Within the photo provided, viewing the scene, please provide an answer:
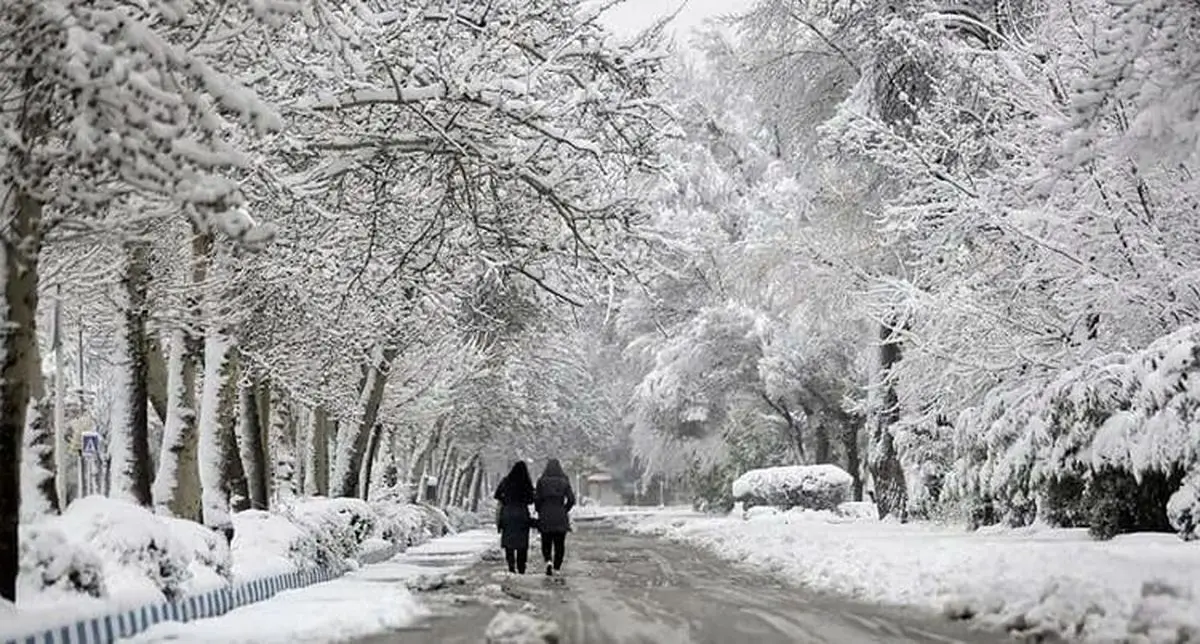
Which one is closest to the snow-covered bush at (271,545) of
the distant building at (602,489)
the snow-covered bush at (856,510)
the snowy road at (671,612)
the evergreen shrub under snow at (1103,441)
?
the snowy road at (671,612)

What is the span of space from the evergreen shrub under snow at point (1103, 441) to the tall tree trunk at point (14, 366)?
1217 cm

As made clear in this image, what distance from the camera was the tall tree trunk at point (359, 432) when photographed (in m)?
30.9

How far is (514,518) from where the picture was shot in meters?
21.0

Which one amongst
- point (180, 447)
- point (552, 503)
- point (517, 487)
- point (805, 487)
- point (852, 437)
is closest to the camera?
point (180, 447)

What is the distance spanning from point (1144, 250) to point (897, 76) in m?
10.3

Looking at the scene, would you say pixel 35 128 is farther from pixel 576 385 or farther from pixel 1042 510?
pixel 576 385

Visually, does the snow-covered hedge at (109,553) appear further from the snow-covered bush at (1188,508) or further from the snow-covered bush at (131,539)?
the snow-covered bush at (1188,508)

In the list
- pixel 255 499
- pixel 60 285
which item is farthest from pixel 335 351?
pixel 60 285

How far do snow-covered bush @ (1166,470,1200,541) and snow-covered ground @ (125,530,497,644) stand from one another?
29.1ft

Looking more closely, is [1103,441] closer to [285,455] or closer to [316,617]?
[316,617]

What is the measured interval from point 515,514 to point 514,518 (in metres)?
0.07

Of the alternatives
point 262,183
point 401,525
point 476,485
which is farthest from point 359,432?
point 476,485

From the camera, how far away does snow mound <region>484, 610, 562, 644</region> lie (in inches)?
427

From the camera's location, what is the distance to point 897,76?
26.1 meters
